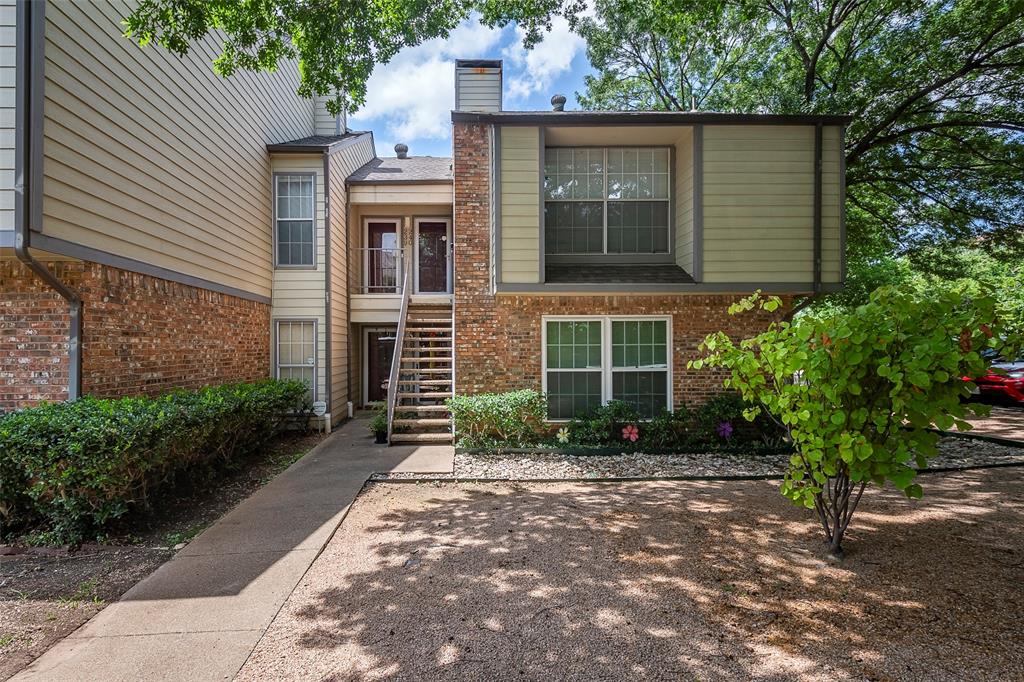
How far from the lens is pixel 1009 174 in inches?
421

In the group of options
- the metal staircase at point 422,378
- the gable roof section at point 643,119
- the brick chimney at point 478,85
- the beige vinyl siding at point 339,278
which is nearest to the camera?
the gable roof section at point 643,119

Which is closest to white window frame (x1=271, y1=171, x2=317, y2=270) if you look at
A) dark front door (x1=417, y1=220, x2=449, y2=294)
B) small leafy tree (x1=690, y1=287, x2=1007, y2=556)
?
dark front door (x1=417, y1=220, x2=449, y2=294)

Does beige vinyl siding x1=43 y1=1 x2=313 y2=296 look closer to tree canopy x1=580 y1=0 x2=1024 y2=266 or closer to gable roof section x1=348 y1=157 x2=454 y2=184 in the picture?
gable roof section x1=348 y1=157 x2=454 y2=184

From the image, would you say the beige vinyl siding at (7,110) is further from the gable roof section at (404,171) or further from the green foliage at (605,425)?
the gable roof section at (404,171)

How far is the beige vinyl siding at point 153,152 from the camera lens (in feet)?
16.1

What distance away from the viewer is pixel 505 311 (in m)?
8.03

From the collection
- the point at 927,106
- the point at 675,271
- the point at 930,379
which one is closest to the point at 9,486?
the point at 930,379

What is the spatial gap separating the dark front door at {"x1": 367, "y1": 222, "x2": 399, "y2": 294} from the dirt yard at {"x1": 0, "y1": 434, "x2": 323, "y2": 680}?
24.3 feet

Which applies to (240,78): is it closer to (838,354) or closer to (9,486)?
(9,486)

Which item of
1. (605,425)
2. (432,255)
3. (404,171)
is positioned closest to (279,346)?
(432,255)

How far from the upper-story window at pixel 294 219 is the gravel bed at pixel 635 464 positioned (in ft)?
18.9

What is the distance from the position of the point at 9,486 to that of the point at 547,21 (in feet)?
28.5

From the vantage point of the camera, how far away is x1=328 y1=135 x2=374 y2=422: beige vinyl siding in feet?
33.6

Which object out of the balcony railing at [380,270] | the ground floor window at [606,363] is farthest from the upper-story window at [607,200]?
the balcony railing at [380,270]
